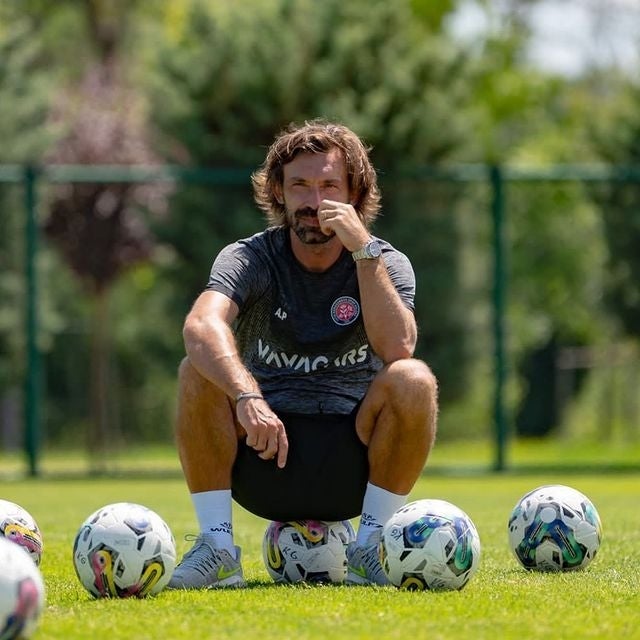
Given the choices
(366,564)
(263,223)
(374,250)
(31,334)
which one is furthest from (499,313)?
(366,564)

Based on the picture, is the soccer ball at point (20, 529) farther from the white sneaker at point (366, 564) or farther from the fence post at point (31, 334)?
the fence post at point (31, 334)

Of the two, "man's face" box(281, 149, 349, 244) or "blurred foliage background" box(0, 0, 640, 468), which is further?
"blurred foliage background" box(0, 0, 640, 468)

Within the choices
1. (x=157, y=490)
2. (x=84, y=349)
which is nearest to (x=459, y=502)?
(x=157, y=490)

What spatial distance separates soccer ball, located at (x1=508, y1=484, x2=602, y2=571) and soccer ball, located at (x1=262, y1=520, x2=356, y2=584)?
769mm

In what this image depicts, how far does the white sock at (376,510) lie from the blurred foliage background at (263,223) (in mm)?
9368

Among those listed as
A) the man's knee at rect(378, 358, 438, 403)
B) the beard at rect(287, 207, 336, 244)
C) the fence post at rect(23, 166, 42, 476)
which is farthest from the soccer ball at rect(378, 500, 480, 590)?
the fence post at rect(23, 166, 42, 476)

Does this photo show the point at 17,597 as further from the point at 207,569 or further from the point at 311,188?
the point at 311,188

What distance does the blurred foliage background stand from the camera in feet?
52.2

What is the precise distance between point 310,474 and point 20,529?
1.22m

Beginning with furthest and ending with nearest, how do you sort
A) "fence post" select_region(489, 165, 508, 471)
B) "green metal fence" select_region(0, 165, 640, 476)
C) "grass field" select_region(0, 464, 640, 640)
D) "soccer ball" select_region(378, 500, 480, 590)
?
"fence post" select_region(489, 165, 508, 471) < "green metal fence" select_region(0, 165, 640, 476) < "soccer ball" select_region(378, 500, 480, 590) < "grass field" select_region(0, 464, 640, 640)

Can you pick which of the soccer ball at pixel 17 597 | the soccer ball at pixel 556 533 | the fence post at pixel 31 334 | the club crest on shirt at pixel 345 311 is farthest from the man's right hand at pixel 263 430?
the fence post at pixel 31 334

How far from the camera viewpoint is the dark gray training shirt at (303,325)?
616 cm

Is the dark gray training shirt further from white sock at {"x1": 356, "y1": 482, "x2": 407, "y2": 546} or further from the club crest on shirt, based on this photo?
white sock at {"x1": 356, "y1": 482, "x2": 407, "y2": 546}

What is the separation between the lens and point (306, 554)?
5.92m
